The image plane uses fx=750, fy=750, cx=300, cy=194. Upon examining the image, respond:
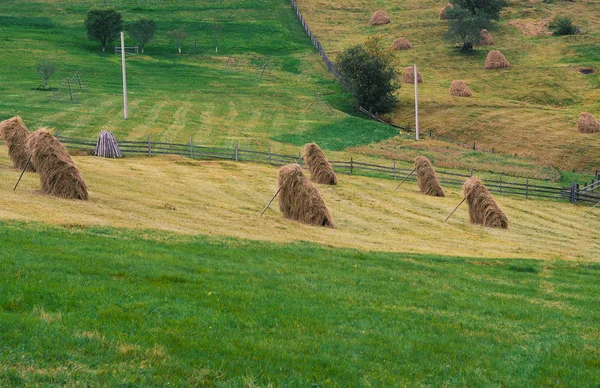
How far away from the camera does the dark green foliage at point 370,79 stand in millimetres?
80188

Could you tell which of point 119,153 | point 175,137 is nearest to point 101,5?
point 175,137

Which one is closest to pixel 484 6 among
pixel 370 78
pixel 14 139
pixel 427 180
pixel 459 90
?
pixel 459 90

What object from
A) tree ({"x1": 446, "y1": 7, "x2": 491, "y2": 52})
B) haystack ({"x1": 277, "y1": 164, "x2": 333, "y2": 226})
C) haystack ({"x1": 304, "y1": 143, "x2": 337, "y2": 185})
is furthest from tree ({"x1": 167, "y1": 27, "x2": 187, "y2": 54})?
haystack ({"x1": 277, "y1": 164, "x2": 333, "y2": 226})

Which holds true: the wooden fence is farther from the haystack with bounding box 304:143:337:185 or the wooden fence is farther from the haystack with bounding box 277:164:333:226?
the haystack with bounding box 277:164:333:226

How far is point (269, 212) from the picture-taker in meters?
33.7

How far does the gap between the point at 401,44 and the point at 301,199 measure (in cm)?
7803

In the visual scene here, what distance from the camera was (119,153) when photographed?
49656 millimetres

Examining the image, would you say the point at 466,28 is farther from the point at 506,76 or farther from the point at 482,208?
the point at 482,208

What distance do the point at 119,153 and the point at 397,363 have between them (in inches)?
1587

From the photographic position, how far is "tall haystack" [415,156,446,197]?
46062 mm

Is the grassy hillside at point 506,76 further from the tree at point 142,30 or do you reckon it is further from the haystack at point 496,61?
the tree at point 142,30

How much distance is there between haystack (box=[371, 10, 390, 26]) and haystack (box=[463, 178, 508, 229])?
8343 centimetres

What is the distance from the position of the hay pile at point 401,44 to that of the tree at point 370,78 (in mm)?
24087

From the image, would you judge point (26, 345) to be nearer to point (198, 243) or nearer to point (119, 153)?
point (198, 243)
